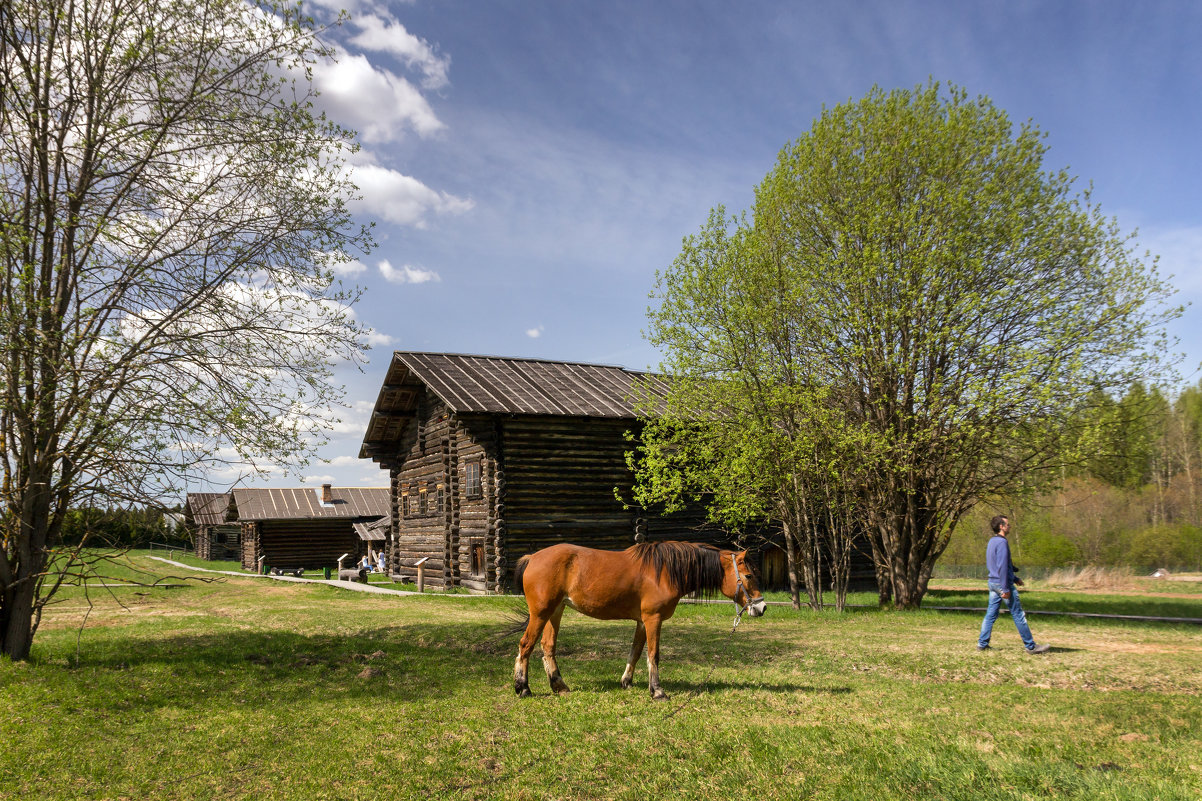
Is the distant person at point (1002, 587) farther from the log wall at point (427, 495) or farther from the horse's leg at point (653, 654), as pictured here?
the log wall at point (427, 495)

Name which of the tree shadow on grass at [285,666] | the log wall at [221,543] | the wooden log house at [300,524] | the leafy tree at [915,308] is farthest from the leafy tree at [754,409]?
the log wall at [221,543]

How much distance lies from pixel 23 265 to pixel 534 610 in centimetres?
851

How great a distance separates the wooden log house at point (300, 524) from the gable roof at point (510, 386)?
17904mm

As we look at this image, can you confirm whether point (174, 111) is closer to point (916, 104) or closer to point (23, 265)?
point (23, 265)

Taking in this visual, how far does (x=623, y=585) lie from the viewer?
26.0 feet

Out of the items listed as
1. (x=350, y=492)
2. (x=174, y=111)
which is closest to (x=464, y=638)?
(x=174, y=111)

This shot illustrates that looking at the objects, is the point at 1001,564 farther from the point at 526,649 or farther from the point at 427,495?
the point at 427,495

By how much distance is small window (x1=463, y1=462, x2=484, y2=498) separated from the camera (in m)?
24.2

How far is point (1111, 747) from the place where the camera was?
6129 millimetres


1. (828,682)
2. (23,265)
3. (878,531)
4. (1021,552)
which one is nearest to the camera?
(828,682)

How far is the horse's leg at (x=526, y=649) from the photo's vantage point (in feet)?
25.8

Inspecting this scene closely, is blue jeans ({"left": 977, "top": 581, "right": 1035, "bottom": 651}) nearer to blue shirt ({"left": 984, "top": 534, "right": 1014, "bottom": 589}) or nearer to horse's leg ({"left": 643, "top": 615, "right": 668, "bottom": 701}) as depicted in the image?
blue shirt ({"left": 984, "top": 534, "right": 1014, "bottom": 589})

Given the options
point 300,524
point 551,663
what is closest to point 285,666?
point 551,663

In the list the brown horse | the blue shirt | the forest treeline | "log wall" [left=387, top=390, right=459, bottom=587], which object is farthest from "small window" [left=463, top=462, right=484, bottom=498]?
the blue shirt
